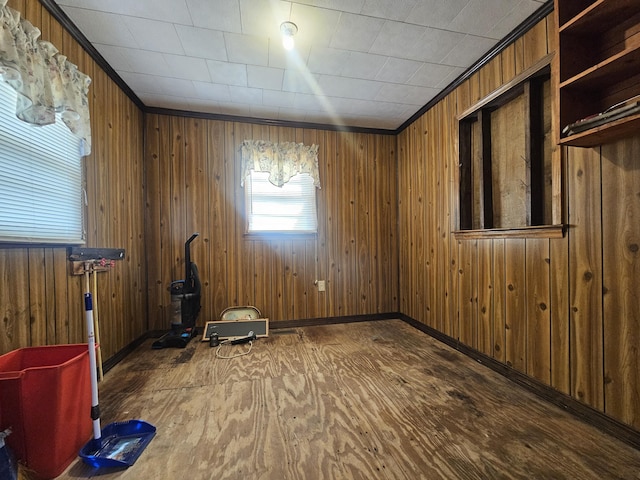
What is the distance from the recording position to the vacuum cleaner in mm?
2740

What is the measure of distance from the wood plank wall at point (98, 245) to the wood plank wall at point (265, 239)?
199 millimetres

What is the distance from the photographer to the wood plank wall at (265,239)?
3035mm

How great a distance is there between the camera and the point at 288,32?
1877mm

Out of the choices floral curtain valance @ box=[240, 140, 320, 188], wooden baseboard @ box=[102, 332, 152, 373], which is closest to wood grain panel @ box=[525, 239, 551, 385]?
floral curtain valance @ box=[240, 140, 320, 188]

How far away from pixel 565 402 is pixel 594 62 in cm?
194

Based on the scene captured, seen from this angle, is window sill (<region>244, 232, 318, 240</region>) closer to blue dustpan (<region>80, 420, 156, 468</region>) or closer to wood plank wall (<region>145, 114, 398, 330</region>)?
wood plank wall (<region>145, 114, 398, 330</region>)

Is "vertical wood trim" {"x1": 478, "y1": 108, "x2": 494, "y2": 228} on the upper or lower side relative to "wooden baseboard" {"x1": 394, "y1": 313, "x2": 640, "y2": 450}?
upper

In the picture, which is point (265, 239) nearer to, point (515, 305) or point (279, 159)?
point (279, 159)

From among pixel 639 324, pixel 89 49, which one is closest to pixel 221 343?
pixel 89 49

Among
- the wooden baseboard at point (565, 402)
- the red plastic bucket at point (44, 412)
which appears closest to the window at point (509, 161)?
the wooden baseboard at point (565, 402)

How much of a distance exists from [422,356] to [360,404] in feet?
3.20

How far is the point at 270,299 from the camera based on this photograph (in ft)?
10.7

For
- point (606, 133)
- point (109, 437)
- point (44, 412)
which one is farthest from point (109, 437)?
point (606, 133)

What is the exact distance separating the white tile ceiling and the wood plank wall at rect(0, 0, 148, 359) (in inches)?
9.4
